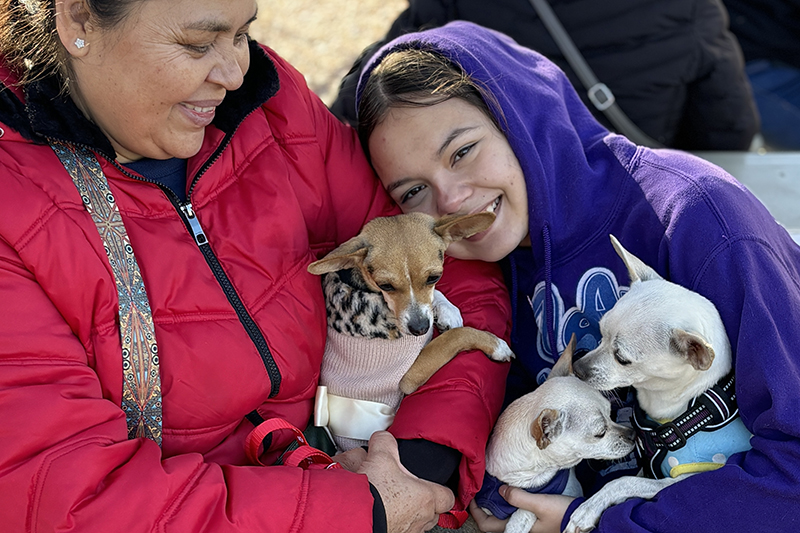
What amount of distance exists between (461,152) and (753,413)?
4.31 feet

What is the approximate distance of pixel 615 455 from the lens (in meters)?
2.52

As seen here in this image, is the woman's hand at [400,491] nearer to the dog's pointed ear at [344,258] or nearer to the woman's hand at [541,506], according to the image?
the woman's hand at [541,506]

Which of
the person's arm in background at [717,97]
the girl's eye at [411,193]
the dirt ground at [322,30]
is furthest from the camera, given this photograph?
the dirt ground at [322,30]

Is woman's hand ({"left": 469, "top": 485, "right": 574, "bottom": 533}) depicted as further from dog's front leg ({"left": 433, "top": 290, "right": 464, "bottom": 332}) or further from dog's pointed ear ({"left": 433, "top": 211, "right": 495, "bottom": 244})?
dog's pointed ear ({"left": 433, "top": 211, "right": 495, "bottom": 244})

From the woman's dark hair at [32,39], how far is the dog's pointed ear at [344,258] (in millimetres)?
967

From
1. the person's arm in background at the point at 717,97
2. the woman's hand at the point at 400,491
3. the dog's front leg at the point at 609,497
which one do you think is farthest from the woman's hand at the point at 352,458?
the person's arm in background at the point at 717,97

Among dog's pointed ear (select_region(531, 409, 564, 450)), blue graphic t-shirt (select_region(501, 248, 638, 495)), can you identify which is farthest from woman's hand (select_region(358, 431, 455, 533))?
blue graphic t-shirt (select_region(501, 248, 638, 495))

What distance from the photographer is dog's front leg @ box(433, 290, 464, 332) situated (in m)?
2.81

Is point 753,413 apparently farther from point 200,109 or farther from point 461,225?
point 200,109

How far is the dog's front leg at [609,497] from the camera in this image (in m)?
2.30

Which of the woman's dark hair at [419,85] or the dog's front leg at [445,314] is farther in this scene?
the dog's front leg at [445,314]

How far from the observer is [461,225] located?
2.60 meters

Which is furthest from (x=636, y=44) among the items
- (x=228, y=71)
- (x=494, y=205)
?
(x=228, y=71)

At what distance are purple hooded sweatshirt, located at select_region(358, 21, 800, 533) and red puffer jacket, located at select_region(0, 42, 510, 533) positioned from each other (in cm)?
44
